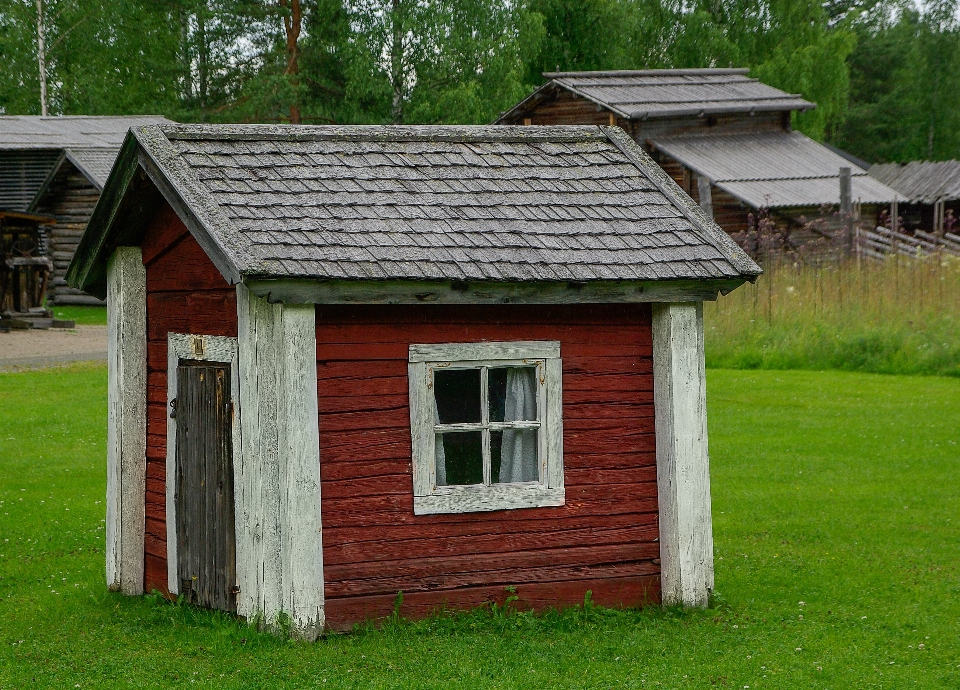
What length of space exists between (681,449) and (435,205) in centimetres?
213

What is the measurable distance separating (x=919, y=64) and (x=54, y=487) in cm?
4800

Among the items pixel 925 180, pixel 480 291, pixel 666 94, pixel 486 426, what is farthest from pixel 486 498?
pixel 925 180

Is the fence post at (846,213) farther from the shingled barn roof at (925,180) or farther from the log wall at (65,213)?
the log wall at (65,213)

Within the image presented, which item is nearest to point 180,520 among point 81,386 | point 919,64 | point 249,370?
point 249,370

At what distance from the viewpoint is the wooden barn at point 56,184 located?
32.0m

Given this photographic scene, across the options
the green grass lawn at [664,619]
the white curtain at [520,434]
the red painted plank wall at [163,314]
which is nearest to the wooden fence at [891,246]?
the green grass lawn at [664,619]

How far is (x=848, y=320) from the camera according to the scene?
786 inches

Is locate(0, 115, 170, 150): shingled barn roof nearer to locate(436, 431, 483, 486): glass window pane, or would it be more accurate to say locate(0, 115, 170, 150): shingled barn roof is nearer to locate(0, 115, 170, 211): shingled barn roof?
locate(0, 115, 170, 211): shingled barn roof

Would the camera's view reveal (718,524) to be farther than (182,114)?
No

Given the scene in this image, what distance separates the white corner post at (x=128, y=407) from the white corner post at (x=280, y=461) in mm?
1571

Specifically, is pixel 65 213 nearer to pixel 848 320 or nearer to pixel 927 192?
pixel 848 320

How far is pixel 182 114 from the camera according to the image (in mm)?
40969

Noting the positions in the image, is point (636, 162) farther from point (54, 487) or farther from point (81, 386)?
point (81, 386)

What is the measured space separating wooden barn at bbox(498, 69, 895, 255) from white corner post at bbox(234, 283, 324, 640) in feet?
69.7
